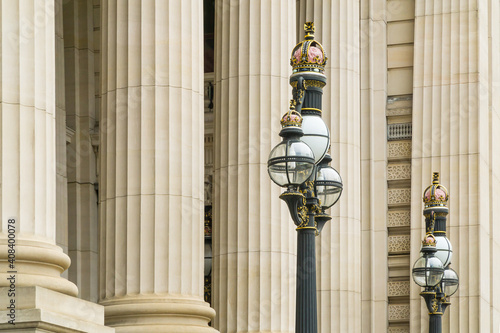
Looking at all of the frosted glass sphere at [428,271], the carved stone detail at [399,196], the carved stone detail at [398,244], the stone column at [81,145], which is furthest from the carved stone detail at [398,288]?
the frosted glass sphere at [428,271]

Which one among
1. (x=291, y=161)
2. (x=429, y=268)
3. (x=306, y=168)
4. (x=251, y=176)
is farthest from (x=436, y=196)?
(x=291, y=161)

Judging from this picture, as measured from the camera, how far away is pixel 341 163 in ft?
112

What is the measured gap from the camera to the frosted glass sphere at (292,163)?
59.1ft

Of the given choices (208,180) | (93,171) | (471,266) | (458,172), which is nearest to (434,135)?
(458,172)

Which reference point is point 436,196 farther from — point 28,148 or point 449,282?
point 28,148

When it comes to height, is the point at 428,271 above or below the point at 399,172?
below

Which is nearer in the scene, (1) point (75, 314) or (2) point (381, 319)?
(1) point (75, 314)

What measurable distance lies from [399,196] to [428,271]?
12363 mm

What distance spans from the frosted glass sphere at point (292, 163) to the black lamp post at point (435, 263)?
1008 cm

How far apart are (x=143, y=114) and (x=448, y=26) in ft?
56.3

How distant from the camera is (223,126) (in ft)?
97.2

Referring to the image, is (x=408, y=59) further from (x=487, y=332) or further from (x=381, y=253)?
(x=487, y=332)

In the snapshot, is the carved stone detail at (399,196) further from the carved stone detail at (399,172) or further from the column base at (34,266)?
the column base at (34,266)

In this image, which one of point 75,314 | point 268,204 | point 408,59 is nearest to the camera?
Result: point 75,314
